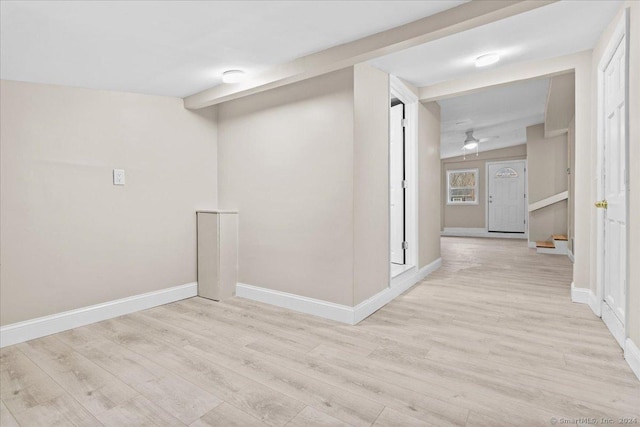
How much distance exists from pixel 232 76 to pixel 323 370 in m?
2.23

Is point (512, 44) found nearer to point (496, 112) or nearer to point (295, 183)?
point (295, 183)

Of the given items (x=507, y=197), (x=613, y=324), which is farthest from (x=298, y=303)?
(x=507, y=197)

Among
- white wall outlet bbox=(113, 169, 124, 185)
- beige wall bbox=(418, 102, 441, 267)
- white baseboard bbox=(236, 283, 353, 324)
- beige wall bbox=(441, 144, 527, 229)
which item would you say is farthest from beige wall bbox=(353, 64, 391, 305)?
beige wall bbox=(441, 144, 527, 229)

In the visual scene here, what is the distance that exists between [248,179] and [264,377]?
1.97 metres

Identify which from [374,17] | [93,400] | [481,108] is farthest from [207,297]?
[481,108]

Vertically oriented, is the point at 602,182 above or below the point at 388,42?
below

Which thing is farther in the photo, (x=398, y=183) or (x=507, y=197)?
(x=507, y=197)

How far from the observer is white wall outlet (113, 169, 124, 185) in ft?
9.37

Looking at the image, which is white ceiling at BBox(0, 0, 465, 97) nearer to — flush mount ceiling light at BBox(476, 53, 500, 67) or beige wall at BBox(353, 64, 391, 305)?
beige wall at BBox(353, 64, 391, 305)

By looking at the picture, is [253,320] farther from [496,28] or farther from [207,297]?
[496,28]

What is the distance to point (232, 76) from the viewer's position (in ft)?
8.78

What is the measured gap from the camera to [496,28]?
231cm

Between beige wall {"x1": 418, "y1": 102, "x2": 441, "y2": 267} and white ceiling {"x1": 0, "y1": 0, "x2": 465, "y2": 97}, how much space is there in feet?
7.39

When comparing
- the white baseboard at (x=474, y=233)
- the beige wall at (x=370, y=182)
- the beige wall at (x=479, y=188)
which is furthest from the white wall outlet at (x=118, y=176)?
the beige wall at (x=479, y=188)
